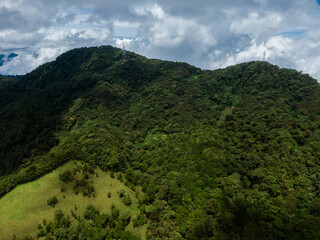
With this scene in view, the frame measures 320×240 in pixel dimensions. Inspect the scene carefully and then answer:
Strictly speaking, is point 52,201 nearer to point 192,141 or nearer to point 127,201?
point 127,201

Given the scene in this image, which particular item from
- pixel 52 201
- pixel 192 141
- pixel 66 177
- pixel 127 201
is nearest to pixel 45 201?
pixel 52 201

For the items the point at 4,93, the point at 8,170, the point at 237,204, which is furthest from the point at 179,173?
the point at 4,93

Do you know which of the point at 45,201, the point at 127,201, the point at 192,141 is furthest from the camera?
Answer: the point at 192,141

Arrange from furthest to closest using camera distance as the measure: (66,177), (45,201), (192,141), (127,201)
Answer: (192,141) → (66,177) → (127,201) → (45,201)

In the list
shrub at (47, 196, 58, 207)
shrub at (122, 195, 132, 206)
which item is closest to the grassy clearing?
shrub at (47, 196, 58, 207)

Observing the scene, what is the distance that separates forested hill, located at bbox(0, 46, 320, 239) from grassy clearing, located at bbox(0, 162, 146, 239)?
482 cm

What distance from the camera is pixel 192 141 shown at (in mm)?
84750

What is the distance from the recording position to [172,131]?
10256 centimetres

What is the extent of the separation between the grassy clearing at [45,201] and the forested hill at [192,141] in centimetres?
482

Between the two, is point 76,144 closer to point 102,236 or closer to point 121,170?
point 121,170

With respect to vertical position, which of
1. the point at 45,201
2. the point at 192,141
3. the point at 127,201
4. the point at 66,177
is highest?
the point at 192,141

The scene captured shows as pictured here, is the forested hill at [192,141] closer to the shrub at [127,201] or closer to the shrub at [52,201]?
the shrub at [127,201]

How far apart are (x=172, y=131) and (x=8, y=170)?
8324 centimetres

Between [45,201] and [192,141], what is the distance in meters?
62.1
